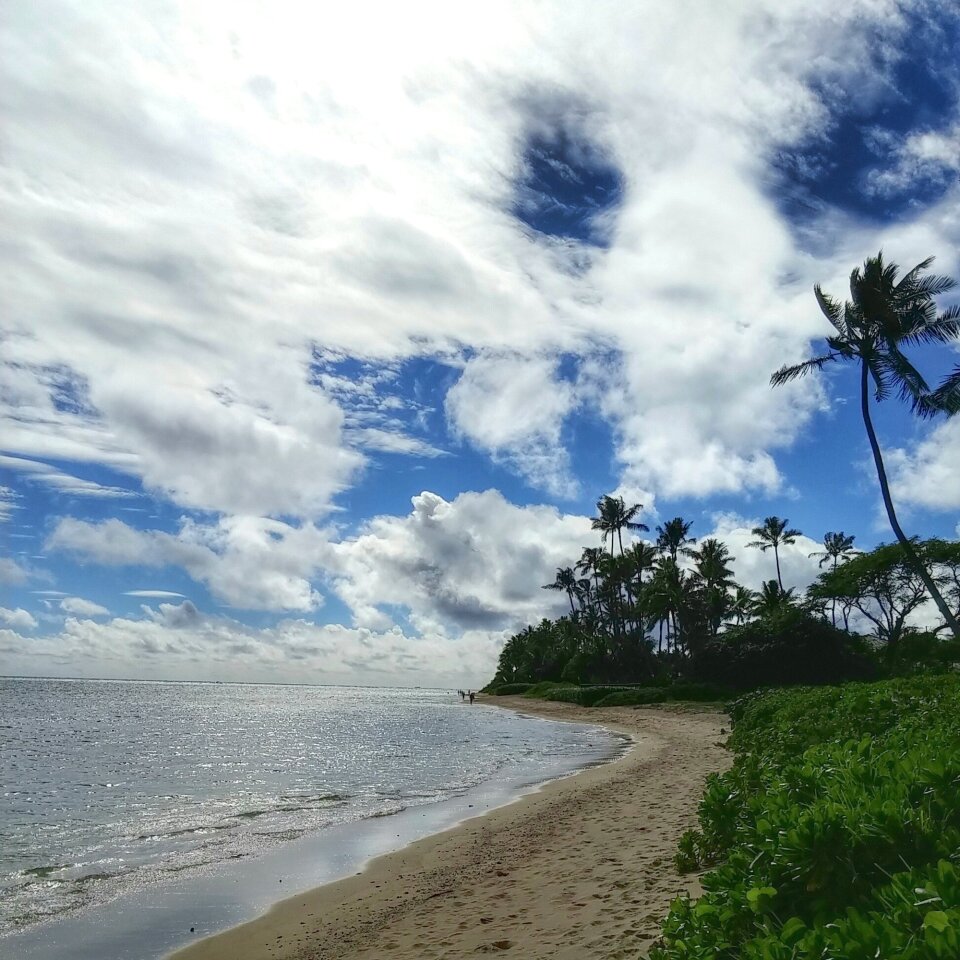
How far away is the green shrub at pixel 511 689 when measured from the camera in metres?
91.4

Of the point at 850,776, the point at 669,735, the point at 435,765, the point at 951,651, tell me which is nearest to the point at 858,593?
the point at 951,651

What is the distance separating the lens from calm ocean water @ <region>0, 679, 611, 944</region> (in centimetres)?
1215

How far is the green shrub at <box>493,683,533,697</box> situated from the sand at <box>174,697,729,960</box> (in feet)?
256

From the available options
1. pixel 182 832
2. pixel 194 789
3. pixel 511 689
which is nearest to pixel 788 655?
pixel 194 789

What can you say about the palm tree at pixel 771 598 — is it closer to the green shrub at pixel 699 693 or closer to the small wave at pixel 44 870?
the green shrub at pixel 699 693

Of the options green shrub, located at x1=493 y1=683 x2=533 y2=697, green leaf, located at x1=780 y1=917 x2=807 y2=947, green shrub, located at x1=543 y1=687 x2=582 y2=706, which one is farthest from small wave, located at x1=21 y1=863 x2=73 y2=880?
green shrub, located at x1=493 y1=683 x2=533 y2=697

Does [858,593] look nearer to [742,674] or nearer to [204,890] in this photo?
[742,674]

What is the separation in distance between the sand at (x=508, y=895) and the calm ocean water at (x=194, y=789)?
3.17 meters

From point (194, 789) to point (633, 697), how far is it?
39.5 m

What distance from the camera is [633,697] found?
55.4 m

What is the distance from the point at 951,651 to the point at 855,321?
86.7 ft

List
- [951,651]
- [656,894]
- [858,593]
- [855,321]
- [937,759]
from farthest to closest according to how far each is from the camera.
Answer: [858,593]
[951,651]
[855,321]
[656,894]
[937,759]

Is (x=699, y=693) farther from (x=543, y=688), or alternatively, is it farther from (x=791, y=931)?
(x=791, y=931)

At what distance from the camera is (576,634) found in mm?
87812
